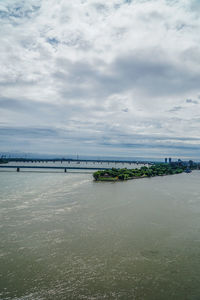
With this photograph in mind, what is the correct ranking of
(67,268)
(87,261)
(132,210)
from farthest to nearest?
1. (132,210)
2. (87,261)
3. (67,268)

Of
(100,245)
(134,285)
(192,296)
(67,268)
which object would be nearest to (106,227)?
(100,245)

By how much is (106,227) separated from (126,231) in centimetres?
185

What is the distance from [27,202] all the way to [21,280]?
17523mm

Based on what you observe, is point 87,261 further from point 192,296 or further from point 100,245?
point 192,296

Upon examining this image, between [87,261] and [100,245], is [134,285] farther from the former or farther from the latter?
[100,245]

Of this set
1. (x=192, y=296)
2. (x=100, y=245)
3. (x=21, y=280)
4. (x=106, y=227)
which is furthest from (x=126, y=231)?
(x=21, y=280)

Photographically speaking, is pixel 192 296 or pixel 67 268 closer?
pixel 192 296

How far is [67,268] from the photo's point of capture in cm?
1097

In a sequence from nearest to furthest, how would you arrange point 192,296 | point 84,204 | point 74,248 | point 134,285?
point 192,296 < point 134,285 < point 74,248 < point 84,204

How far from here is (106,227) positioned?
17.4m

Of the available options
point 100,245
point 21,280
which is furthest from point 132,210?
point 21,280

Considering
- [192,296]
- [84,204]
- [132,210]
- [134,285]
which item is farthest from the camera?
[84,204]

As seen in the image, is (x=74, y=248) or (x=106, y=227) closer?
(x=74, y=248)

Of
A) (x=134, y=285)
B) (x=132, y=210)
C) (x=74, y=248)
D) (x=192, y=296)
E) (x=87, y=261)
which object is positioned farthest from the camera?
(x=132, y=210)
